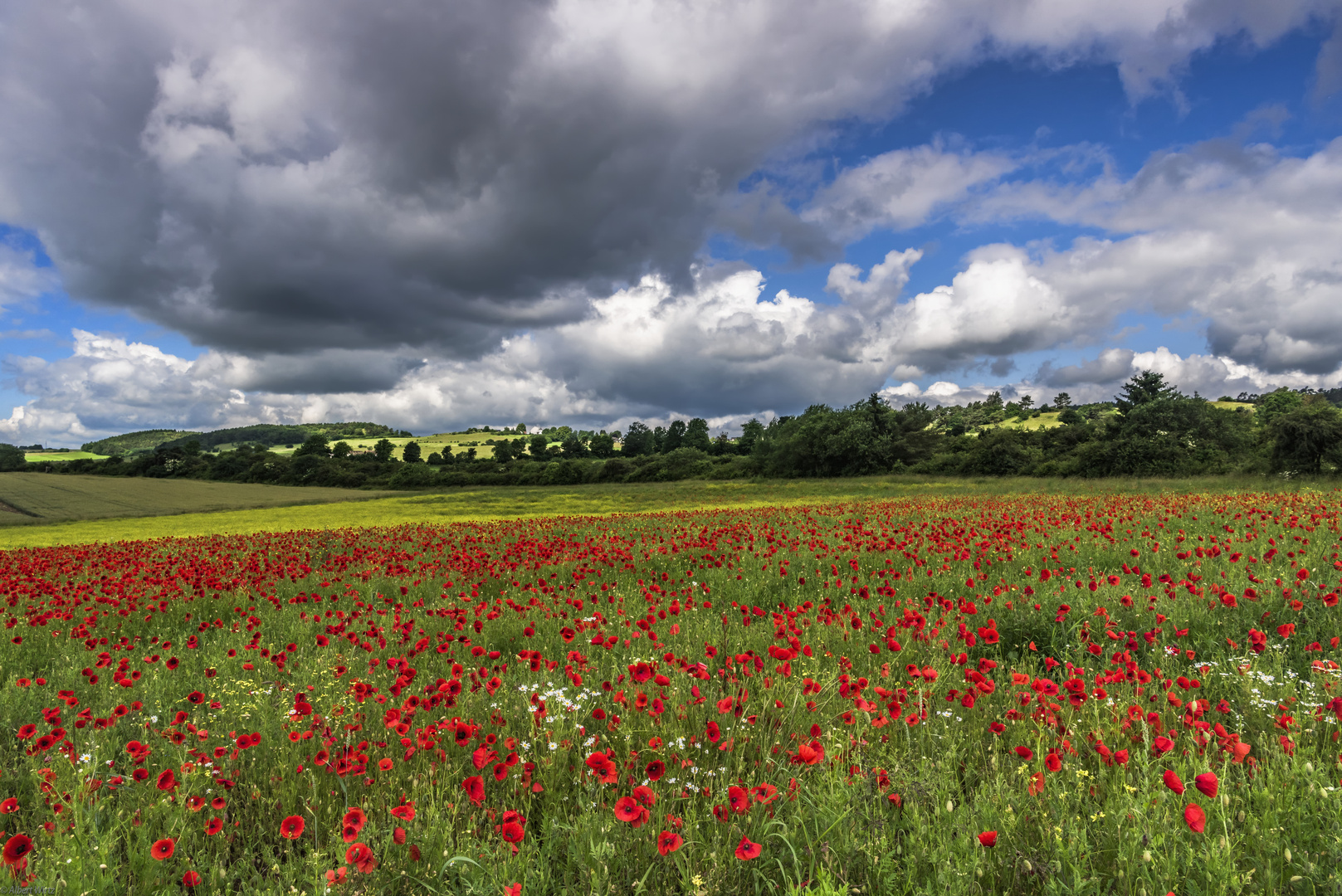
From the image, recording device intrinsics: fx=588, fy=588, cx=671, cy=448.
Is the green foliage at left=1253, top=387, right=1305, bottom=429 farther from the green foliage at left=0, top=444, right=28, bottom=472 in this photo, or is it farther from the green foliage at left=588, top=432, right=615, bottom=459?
the green foliage at left=0, top=444, right=28, bottom=472

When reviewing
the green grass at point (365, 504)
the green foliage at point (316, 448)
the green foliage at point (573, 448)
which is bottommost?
the green grass at point (365, 504)

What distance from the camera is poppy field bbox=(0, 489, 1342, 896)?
2203mm

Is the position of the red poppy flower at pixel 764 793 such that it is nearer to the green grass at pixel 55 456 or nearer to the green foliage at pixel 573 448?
the green foliage at pixel 573 448

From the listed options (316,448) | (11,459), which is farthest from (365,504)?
(11,459)

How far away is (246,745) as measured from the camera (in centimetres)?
295

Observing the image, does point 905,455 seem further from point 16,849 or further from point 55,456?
point 55,456

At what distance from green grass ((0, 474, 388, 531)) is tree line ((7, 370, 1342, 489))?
1257 centimetres

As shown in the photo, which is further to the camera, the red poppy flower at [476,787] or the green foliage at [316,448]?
the green foliage at [316,448]

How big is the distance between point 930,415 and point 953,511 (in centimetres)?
7524

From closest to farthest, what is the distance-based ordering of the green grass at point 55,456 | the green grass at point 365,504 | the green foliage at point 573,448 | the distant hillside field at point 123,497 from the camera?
the green grass at point 365,504
the distant hillside field at point 123,497
the green grass at point 55,456
the green foliage at point 573,448

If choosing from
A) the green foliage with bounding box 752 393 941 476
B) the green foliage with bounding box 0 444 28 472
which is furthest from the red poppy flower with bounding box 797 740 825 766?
the green foliage with bounding box 0 444 28 472

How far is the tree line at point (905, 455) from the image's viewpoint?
40469 mm

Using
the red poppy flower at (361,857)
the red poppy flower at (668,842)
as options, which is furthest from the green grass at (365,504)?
the red poppy flower at (668,842)

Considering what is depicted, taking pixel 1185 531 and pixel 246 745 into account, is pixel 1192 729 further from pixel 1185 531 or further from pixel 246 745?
pixel 1185 531
